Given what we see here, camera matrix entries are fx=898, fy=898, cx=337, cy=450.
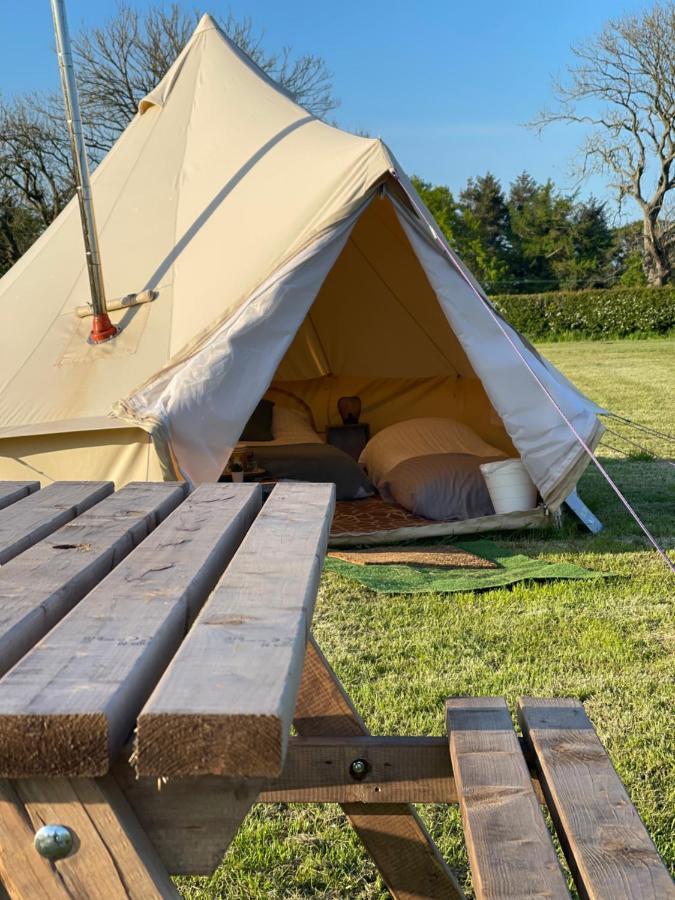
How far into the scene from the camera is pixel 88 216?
4.07 m

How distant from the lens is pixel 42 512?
1328mm


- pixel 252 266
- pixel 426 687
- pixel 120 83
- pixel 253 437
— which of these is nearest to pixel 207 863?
pixel 426 687

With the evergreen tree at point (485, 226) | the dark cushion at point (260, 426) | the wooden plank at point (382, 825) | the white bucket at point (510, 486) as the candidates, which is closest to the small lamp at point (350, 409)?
the dark cushion at point (260, 426)

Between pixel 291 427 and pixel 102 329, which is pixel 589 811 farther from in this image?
pixel 291 427

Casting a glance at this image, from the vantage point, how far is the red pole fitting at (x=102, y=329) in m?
4.20

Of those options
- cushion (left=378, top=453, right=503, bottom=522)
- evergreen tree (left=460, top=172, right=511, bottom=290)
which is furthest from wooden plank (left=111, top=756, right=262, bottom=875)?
evergreen tree (left=460, top=172, right=511, bottom=290)

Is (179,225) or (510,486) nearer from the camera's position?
(510,486)

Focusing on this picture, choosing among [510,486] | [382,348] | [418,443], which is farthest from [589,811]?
[382,348]

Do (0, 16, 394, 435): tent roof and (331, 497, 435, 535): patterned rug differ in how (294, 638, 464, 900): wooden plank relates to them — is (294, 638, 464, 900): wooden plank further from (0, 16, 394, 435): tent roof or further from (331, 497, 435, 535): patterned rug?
(331, 497, 435, 535): patterned rug

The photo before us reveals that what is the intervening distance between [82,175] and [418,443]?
Answer: 2.44 meters

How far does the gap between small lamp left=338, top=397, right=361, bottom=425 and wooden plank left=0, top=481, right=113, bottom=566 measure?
Result: 4918mm

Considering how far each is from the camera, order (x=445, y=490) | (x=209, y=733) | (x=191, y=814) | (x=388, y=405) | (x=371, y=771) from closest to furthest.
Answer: (x=209, y=733)
(x=191, y=814)
(x=371, y=771)
(x=445, y=490)
(x=388, y=405)

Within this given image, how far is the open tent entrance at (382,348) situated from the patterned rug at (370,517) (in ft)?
3.32

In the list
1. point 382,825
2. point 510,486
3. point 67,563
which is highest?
point 67,563
